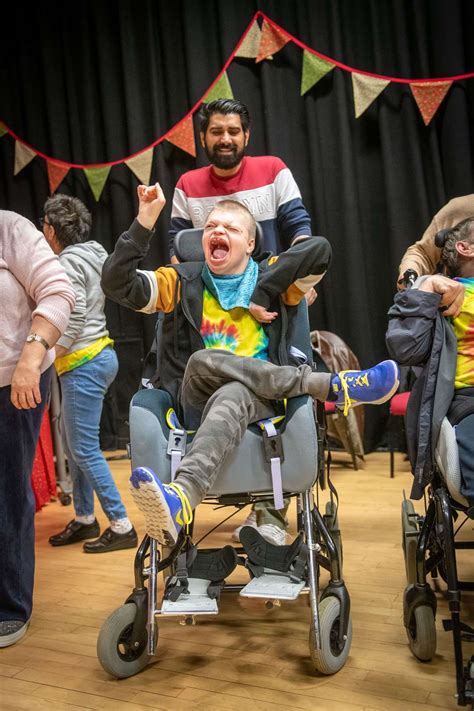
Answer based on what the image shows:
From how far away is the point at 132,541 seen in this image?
10.3ft

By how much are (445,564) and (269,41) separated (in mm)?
3849

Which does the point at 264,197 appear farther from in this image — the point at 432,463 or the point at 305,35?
the point at 305,35

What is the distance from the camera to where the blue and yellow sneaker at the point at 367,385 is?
190 cm

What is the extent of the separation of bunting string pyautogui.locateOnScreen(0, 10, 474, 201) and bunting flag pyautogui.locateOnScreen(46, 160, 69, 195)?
0.19 m

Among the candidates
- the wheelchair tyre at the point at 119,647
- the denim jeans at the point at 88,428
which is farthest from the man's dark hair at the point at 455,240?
the denim jeans at the point at 88,428

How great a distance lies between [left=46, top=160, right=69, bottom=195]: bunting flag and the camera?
5684 millimetres

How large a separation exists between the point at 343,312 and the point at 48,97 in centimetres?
277

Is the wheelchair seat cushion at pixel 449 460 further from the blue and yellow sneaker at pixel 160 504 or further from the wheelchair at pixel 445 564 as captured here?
the blue and yellow sneaker at pixel 160 504

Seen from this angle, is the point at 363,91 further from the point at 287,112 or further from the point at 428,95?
the point at 287,112

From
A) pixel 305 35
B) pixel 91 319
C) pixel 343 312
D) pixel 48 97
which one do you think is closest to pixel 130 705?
pixel 91 319

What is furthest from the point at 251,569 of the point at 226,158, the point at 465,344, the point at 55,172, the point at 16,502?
the point at 55,172

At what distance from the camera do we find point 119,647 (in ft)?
6.37

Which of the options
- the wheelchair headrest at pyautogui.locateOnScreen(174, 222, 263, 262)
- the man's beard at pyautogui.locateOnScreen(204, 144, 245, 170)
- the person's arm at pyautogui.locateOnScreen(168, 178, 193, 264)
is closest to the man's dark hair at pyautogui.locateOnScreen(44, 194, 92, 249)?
the person's arm at pyautogui.locateOnScreen(168, 178, 193, 264)

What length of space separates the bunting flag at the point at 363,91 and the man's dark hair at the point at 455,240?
2684mm
